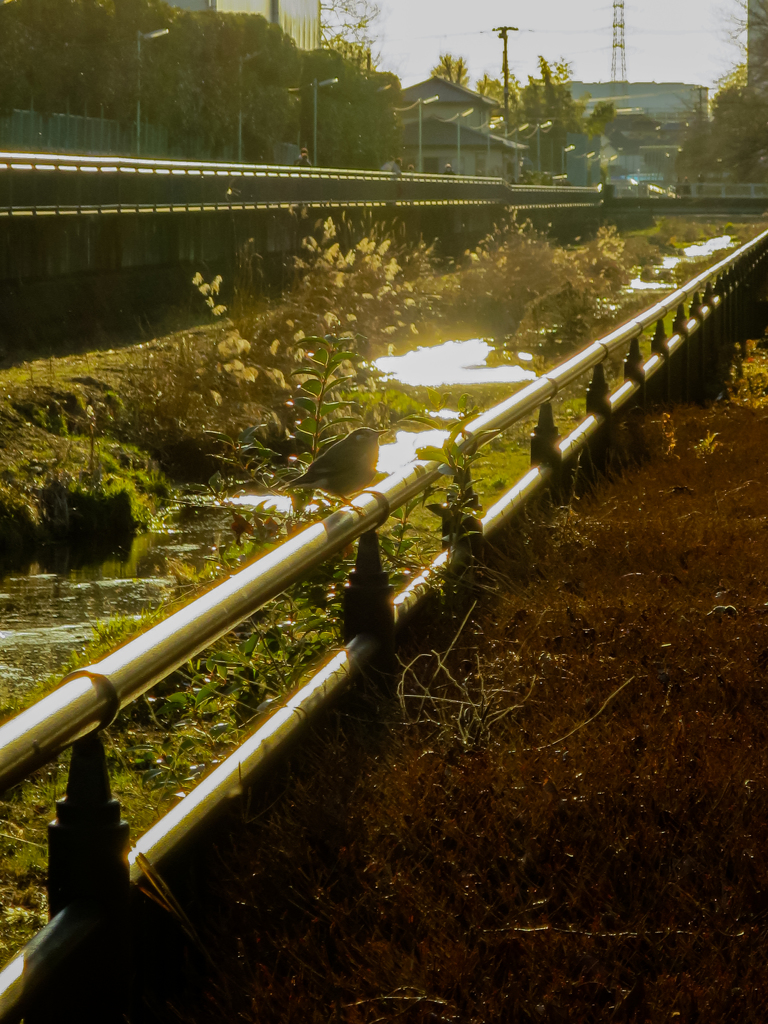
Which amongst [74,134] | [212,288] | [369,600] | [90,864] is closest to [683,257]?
[74,134]

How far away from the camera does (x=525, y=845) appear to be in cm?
291

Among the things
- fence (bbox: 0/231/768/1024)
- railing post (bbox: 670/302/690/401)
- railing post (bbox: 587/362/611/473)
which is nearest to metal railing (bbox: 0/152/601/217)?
railing post (bbox: 670/302/690/401)

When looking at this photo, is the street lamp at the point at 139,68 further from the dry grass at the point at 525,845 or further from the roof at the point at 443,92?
the roof at the point at 443,92

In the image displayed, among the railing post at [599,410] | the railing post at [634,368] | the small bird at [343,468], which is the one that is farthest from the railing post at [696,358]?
the small bird at [343,468]

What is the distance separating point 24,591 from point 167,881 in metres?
7.74

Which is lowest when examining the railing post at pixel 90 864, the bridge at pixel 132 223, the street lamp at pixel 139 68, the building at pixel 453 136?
the railing post at pixel 90 864

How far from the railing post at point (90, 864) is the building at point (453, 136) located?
325 feet

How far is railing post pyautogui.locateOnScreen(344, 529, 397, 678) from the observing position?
3.67m

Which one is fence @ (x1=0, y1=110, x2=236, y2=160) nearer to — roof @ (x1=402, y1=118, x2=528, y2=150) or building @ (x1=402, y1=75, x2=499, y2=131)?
roof @ (x1=402, y1=118, x2=528, y2=150)

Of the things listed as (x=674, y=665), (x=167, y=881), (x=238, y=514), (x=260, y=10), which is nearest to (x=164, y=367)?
(x=238, y=514)

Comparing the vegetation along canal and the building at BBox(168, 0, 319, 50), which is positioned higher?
the building at BBox(168, 0, 319, 50)

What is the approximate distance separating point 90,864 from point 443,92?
120 m

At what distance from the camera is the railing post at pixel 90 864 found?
2205 mm

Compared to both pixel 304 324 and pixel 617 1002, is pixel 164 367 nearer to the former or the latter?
pixel 304 324
